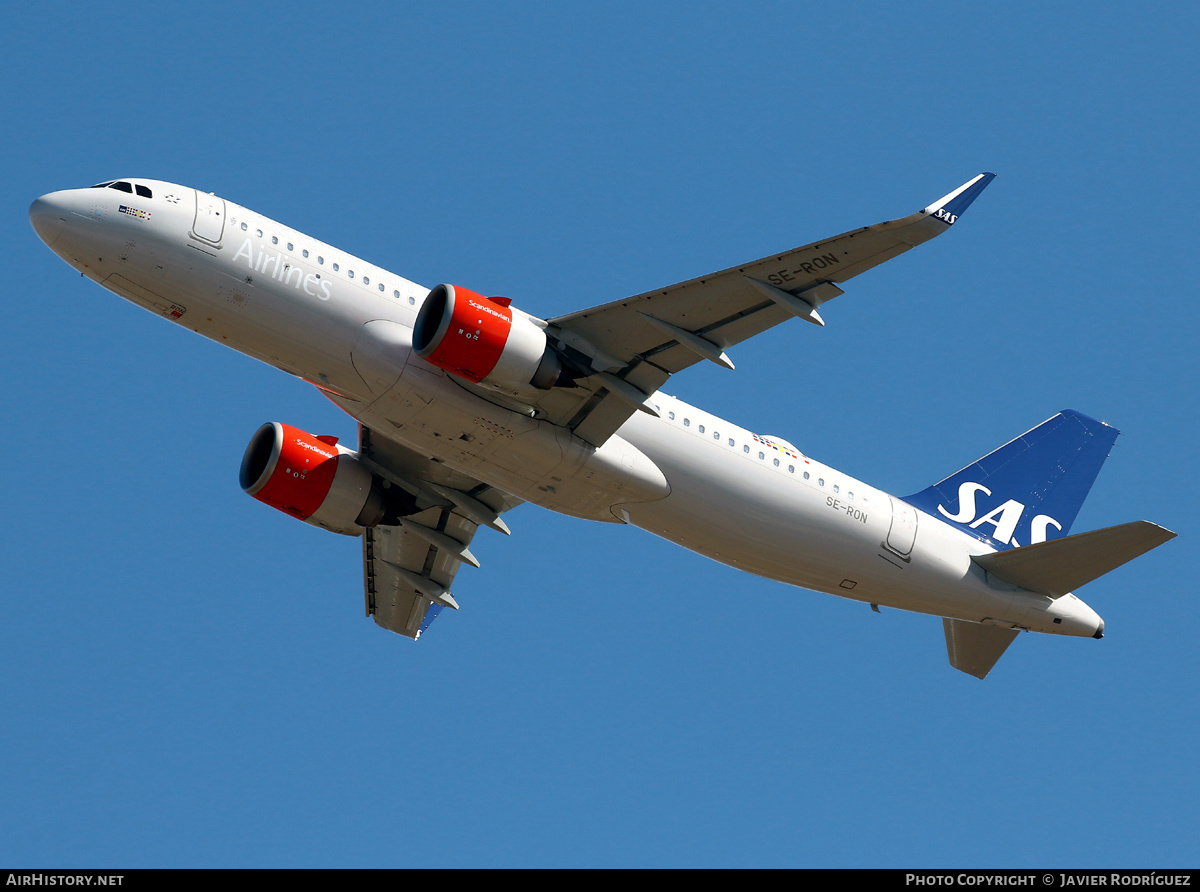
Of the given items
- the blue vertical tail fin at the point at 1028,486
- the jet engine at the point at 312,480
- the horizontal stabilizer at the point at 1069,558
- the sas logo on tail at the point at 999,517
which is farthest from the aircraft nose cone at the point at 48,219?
the horizontal stabilizer at the point at 1069,558

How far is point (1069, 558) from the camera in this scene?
3422 centimetres

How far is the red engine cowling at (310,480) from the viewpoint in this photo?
115 feet

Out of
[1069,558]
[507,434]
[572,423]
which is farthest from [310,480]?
[1069,558]

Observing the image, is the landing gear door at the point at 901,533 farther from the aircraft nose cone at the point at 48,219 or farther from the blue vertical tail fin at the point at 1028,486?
the aircraft nose cone at the point at 48,219

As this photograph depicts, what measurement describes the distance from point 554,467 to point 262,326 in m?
7.58

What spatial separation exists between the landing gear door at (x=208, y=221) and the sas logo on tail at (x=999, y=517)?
21.2 m

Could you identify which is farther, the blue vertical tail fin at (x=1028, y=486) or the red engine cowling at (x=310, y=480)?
the blue vertical tail fin at (x=1028, y=486)

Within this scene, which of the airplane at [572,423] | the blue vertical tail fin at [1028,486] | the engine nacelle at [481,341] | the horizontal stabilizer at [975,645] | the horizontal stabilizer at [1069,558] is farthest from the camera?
the horizontal stabilizer at [975,645]

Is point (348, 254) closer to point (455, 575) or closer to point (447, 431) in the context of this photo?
point (447, 431)

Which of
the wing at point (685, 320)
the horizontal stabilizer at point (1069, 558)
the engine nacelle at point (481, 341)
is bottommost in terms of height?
the horizontal stabilizer at point (1069, 558)

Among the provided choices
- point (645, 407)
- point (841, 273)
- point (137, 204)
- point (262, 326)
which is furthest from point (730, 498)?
point (137, 204)

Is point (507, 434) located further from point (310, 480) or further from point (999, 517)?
point (999, 517)

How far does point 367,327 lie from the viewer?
29344mm

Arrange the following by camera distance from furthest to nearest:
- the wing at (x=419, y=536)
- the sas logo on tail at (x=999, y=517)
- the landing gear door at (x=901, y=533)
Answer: the sas logo on tail at (x=999, y=517) → the wing at (x=419, y=536) → the landing gear door at (x=901, y=533)
